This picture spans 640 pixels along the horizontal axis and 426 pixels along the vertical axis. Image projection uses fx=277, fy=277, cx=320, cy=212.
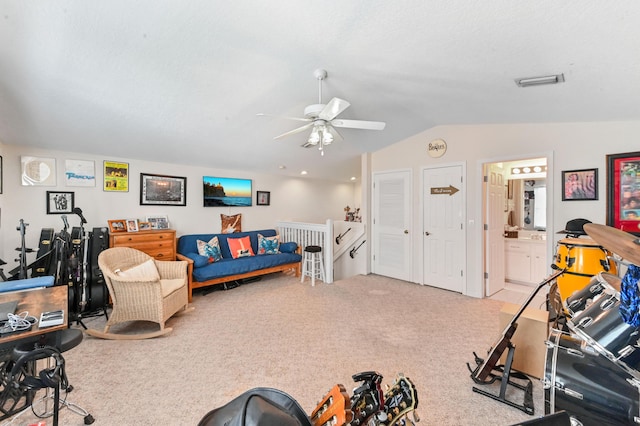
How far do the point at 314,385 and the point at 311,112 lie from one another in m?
2.22

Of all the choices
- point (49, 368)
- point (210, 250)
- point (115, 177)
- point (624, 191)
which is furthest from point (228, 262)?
point (624, 191)

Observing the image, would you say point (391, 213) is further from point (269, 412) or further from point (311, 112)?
point (269, 412)

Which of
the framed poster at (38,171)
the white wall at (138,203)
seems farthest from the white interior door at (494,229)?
the framed poster at (38,171)

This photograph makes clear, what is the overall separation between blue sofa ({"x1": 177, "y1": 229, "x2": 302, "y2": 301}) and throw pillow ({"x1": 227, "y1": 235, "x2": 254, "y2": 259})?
8cm

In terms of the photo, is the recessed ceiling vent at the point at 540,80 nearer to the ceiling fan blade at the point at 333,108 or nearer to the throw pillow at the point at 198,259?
the ceiling fan blade at the point at 333,108

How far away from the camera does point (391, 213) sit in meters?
5.10

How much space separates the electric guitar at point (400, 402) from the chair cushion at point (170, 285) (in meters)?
2.71

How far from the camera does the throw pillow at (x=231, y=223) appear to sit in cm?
526

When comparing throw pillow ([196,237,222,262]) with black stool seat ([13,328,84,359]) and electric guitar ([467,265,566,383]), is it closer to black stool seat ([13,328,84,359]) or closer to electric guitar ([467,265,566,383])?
black stool seat ([13,328,84,359])

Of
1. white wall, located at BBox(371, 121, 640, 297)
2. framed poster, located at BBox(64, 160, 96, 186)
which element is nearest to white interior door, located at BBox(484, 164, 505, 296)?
white wall, located at BBox(371, 121, 640, 297)

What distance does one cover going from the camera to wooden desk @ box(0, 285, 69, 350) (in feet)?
4.91

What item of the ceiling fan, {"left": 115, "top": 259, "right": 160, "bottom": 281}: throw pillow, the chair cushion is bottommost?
the chair cushion

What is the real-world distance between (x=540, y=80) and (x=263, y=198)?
467cm

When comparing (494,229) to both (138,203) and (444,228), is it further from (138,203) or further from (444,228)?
(138,203)
